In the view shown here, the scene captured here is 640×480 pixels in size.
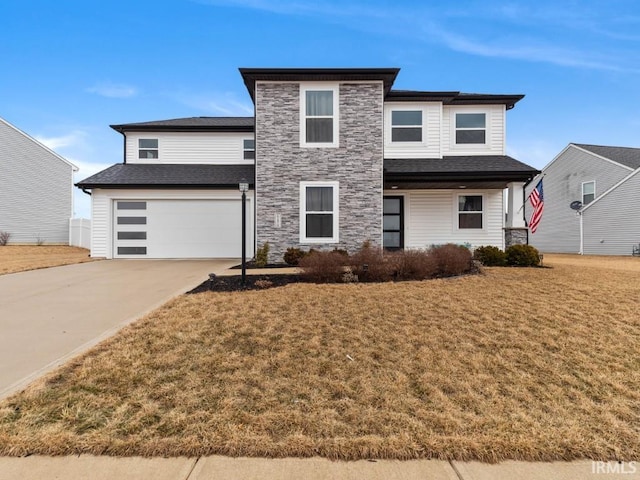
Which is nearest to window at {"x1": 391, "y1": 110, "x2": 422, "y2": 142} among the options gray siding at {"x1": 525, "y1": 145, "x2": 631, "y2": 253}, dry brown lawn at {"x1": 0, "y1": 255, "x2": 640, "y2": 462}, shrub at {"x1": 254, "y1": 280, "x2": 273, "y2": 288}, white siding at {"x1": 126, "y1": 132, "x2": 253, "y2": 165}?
white siding at {"x1": 126, "y1": 132, "x2": 253, "y2": 165}

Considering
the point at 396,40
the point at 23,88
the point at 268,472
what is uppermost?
the point at 396,40

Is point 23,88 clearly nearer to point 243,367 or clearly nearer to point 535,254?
point 243,367

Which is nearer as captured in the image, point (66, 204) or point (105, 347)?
point (105, 347)

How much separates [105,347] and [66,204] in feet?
86.6

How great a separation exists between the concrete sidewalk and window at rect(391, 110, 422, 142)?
39.5 ft

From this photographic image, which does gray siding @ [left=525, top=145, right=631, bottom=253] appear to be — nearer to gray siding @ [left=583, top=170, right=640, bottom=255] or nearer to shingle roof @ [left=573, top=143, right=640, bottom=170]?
shingle roof @ [left=573, top=143, right=640, bottom=170]

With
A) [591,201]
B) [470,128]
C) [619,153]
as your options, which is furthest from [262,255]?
[619,153]

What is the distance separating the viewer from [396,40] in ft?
49.9

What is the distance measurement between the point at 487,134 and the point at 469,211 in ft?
10.4

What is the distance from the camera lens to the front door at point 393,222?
43.8 feet

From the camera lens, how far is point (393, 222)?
13406mm

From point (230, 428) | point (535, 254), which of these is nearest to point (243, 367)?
point (230, 428)

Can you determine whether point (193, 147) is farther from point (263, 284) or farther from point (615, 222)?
point (615, 222)

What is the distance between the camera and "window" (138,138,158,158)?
50.4ft
